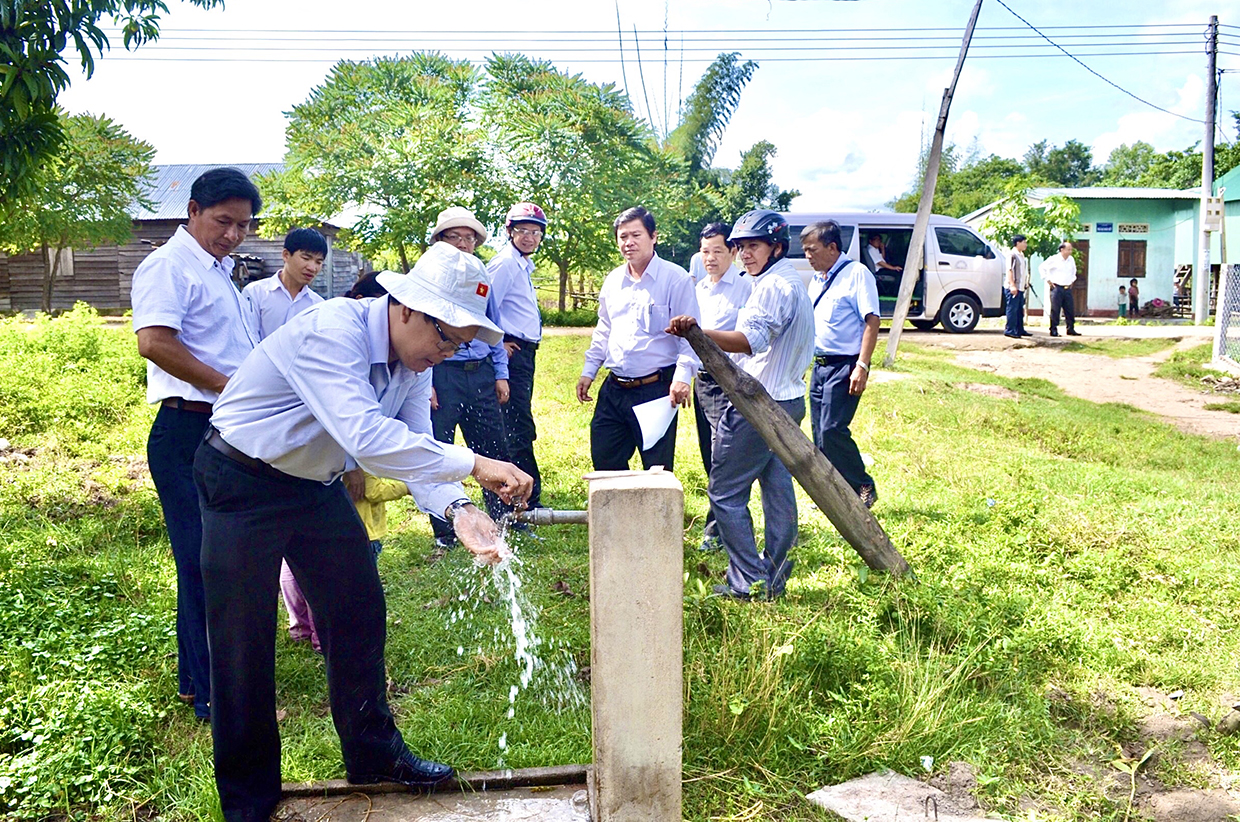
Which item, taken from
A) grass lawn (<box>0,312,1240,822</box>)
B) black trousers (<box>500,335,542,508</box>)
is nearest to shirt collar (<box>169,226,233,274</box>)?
grass lawn (<box>0,312,1240,822</box>)

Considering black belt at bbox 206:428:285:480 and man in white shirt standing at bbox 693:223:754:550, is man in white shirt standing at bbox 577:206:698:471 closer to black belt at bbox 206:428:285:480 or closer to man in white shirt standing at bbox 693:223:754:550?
man in white shirt standing at bbox 693:223:754:550

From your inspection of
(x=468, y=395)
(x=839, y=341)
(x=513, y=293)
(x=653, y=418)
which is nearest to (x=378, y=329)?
(x=653, y=418)

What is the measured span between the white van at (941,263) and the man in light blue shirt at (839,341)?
37.5ft

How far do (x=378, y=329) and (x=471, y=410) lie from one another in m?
3.01

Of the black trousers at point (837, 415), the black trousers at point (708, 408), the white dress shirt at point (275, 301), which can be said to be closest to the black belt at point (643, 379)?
the black trousers at point (708, 408)

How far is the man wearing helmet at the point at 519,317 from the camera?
20.0 ft

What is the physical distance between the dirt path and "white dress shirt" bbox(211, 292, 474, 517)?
972cm

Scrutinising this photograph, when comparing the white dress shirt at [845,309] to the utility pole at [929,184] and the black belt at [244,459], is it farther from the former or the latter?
the utility pole at [929,184]

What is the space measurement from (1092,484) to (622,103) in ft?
48.7

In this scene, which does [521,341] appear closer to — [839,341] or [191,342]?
[839,341]

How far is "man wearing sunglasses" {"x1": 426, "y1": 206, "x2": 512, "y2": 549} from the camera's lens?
566 cm

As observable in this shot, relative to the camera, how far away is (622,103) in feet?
65.7

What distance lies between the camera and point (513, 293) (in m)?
6.09

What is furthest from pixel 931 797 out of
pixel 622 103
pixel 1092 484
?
pixel 622 103
